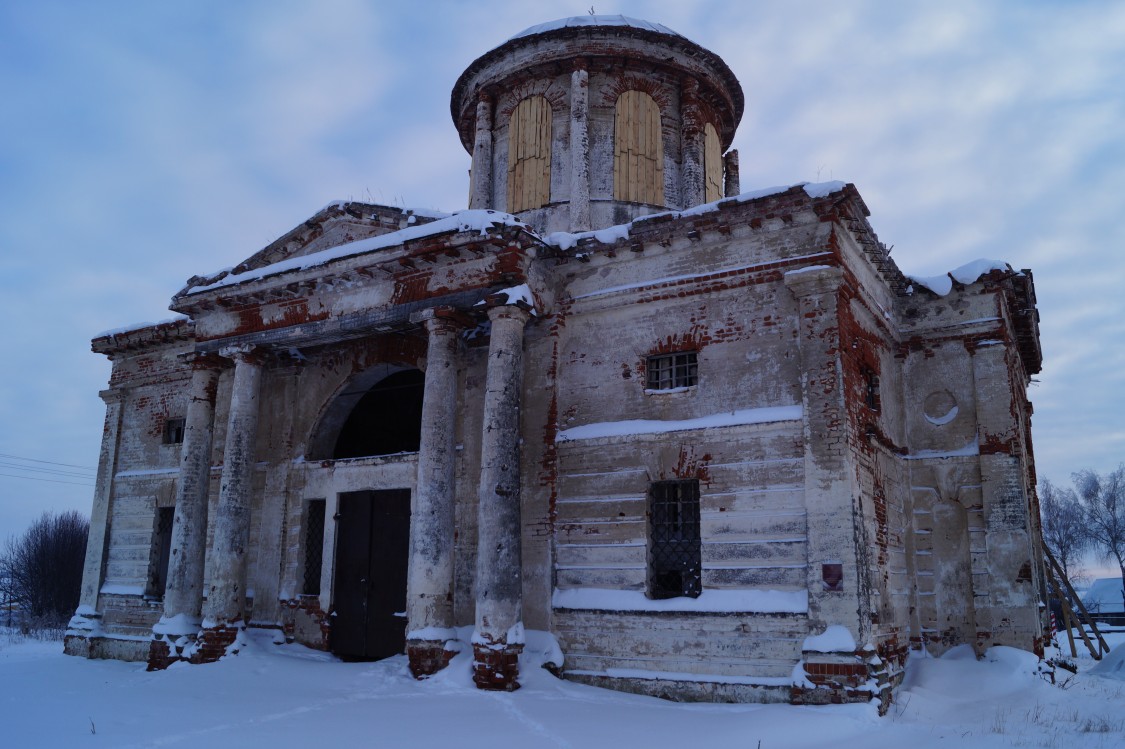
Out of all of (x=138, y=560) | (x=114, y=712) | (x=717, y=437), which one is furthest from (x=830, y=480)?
(x=138, y=560)

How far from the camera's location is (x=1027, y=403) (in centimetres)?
1608

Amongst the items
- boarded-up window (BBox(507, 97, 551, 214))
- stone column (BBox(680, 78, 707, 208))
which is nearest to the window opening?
boarded-up window (BBox(507, 97, 551, 214))

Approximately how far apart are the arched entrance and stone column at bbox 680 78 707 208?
5.81 m

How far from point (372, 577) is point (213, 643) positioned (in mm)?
2505

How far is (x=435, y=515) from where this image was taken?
36.0ft

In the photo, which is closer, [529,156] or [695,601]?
[695,601]

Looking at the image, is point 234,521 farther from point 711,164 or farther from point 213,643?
point 711,164

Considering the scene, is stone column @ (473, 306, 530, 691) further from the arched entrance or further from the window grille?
the window grille

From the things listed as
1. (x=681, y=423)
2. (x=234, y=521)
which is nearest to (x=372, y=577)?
(x=234, y=521)

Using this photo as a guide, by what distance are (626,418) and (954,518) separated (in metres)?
5.30

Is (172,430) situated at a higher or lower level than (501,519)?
higher

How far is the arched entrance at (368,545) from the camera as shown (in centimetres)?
1256

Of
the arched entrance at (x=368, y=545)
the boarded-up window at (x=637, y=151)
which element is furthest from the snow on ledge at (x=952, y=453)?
the arched entrance at (x=368, y=545)

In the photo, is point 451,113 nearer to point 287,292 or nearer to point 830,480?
point 287,292
